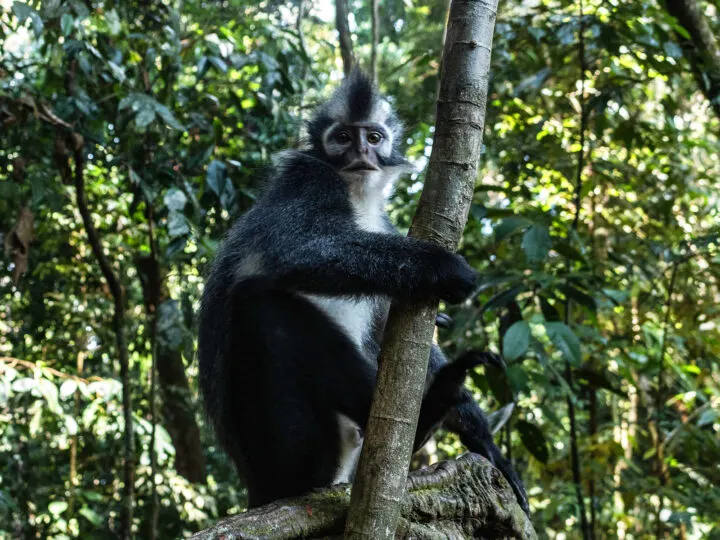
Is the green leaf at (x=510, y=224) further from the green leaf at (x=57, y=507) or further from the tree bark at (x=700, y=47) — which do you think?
the green leaf at (x=57, y=507)

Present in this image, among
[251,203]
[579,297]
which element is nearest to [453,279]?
[579,297]

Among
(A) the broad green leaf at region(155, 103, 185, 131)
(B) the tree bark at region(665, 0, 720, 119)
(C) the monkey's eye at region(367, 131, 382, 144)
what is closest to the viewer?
(A) the broad green leaf at region(155, 103, 185, 131)

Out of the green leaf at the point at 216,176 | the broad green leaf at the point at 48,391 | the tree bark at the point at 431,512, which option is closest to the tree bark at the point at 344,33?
the green leaf at the point at 216,176

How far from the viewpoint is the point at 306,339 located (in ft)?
10.3

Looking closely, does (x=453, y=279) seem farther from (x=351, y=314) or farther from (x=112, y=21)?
(x=112, y=21)

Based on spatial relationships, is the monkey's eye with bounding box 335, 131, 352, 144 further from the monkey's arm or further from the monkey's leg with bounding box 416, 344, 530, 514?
the monkey's leg with bounding box 416, 344, 530, 514

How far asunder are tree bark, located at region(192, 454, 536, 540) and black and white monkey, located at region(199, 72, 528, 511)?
26cm

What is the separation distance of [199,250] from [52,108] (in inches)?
49.2

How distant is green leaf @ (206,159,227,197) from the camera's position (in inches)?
164

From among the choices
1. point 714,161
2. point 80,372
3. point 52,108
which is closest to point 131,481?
point 80,372

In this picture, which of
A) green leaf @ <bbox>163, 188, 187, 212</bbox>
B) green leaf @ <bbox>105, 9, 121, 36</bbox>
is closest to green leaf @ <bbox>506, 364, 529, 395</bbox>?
green leaf @ <bbox>163, 188, 187, 212</bbox>

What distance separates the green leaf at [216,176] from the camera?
4.17m

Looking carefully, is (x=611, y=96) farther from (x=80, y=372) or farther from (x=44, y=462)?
(x=44, y=462)

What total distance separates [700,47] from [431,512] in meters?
3.97
